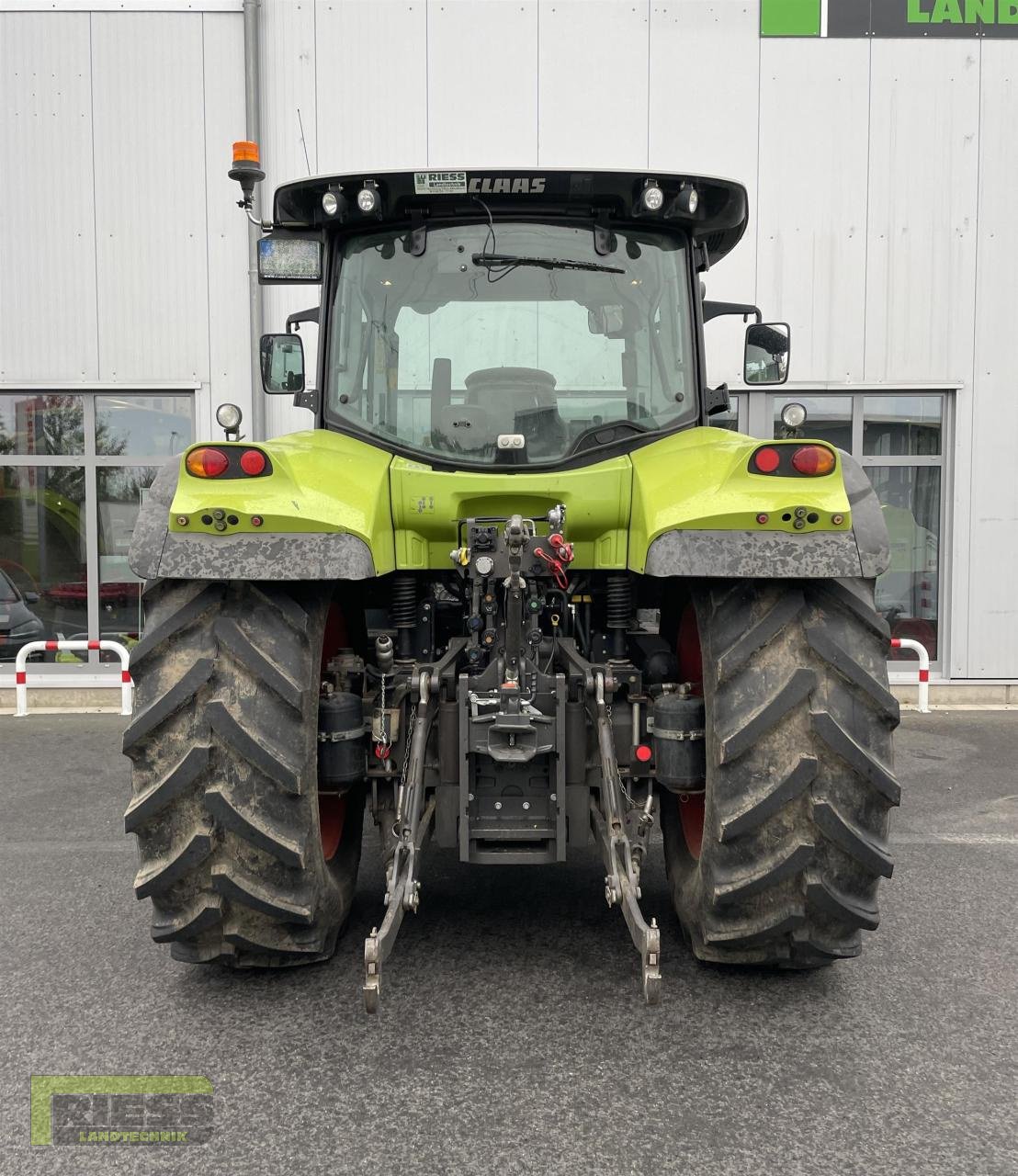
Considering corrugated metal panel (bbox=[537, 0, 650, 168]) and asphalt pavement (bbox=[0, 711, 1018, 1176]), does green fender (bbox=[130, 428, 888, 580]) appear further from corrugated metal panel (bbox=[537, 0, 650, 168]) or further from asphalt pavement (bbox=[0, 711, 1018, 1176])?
corrugated metal panel (bbox=[537, 0, 650, 168])

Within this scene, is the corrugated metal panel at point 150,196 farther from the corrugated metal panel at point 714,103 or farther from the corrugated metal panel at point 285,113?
the corrugated metal panel at point 714,103

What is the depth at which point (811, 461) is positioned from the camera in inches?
109

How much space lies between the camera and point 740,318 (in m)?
8.28

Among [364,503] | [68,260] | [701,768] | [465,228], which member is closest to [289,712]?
[364,503]

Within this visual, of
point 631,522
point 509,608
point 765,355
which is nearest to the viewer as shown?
point 509,608

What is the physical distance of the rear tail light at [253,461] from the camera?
9.12 feet

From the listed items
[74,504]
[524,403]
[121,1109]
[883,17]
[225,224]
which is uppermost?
[883,17]

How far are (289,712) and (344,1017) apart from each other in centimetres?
93

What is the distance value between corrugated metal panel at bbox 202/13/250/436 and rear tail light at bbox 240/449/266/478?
583 centimetres

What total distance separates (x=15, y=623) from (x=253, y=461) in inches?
285

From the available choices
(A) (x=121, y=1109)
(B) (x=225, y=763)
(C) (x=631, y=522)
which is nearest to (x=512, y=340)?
(C) (x=631, y=522)


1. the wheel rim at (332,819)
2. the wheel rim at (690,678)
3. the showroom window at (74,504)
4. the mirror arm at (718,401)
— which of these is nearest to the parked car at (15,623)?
the showroom window at (74,504)

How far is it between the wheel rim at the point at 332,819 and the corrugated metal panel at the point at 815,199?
6485 mm

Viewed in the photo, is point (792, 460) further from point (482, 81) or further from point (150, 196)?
point (150, 196)
